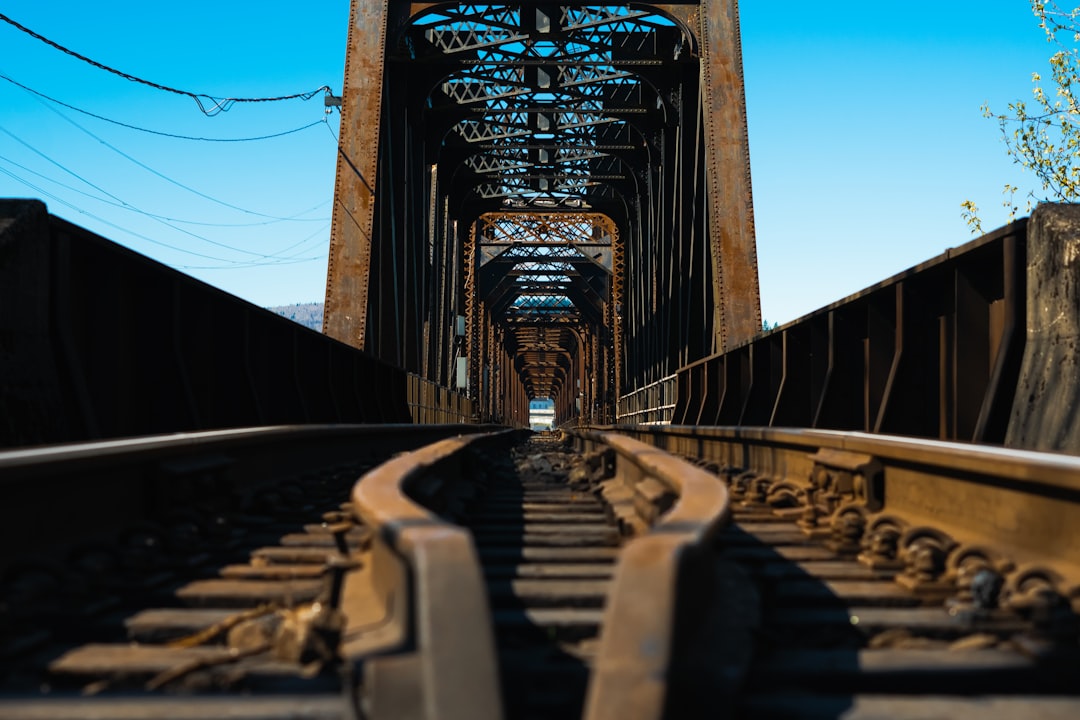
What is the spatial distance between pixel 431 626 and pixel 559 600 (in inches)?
49.2

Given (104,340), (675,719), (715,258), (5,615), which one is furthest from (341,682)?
(715,258)

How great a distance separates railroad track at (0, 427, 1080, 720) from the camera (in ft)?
7.24

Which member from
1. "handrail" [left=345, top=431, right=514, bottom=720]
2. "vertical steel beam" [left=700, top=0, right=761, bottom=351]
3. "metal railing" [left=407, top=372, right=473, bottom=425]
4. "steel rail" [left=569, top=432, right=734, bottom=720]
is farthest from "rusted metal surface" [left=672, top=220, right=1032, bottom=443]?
"metal railing" [left=407, top=372, right=473, bottom=425]

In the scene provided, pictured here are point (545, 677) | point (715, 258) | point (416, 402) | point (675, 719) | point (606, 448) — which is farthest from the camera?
point (416, 402)

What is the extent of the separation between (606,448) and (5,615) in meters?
5.87

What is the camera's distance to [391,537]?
109 inches

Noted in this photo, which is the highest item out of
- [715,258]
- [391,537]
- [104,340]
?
[715,258]

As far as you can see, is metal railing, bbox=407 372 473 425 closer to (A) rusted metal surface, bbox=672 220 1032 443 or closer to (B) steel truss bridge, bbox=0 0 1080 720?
(B) steel truss bridge, bbox=0 0 1080 720

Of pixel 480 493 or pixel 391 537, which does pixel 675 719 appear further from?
pixel 480 493

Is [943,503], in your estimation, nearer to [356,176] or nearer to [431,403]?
[356,176]

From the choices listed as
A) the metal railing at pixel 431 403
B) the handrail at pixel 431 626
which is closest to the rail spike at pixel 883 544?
the handrail at pixel 431 626

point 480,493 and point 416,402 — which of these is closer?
point 480,493

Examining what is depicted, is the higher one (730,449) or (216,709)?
(730,449)

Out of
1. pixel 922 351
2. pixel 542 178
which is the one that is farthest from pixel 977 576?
pixel 542 178
